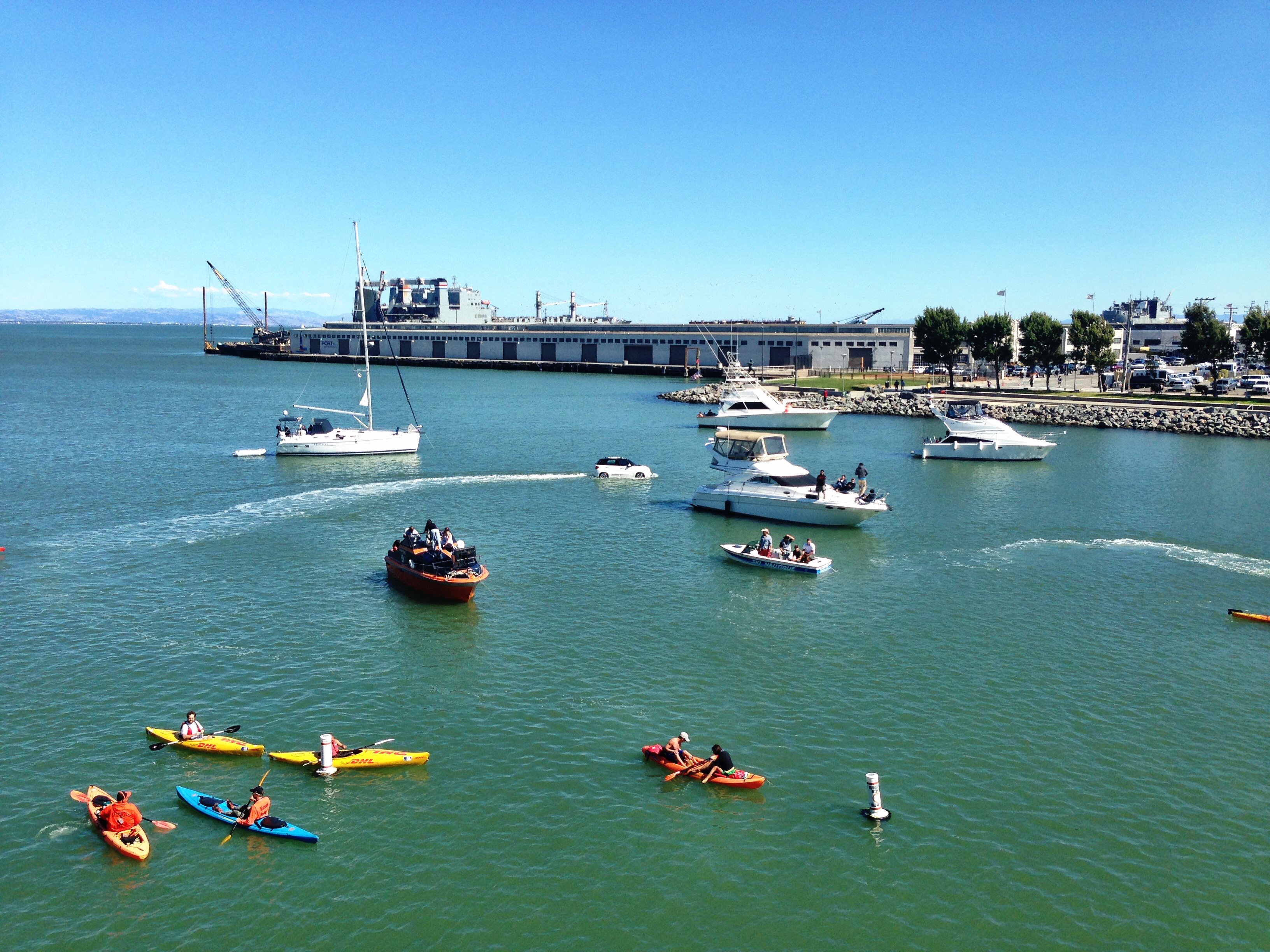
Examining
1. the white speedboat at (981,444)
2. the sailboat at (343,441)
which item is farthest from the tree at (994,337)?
the sailboat at (343,441)

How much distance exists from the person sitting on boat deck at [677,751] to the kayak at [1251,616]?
964 inches

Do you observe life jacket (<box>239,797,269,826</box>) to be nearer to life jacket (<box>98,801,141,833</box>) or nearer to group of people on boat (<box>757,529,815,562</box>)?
life jacket (<box>98,801,141,833</box>)

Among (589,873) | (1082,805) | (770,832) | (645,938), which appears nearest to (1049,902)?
(1082,805)

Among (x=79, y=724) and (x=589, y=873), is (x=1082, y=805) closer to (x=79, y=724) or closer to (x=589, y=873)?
(x=589, y=873)

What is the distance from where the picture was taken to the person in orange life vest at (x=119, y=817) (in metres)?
19.6

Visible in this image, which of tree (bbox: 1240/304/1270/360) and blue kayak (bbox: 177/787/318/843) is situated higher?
tree (bbox: 1240/304/1270/360)

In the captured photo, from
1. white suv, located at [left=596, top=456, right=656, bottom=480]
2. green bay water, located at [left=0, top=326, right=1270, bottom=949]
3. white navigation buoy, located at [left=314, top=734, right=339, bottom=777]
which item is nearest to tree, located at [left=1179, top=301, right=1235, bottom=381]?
green bay water, located at [left=0, top=326, right=1270, bottom=949]

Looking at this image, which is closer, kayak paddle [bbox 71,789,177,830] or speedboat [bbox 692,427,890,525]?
kayak paddle [bbox 71,789,177,830]

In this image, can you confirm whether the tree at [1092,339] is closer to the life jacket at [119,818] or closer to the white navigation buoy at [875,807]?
the white navigation buoy at [875,807]

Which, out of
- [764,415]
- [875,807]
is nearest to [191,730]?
[875,807]

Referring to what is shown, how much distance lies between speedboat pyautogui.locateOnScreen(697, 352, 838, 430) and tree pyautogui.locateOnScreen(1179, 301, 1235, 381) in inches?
2002

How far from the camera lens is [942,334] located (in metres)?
126

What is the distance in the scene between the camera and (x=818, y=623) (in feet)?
112

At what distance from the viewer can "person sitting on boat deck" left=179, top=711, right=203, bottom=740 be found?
→ 2364 cm
